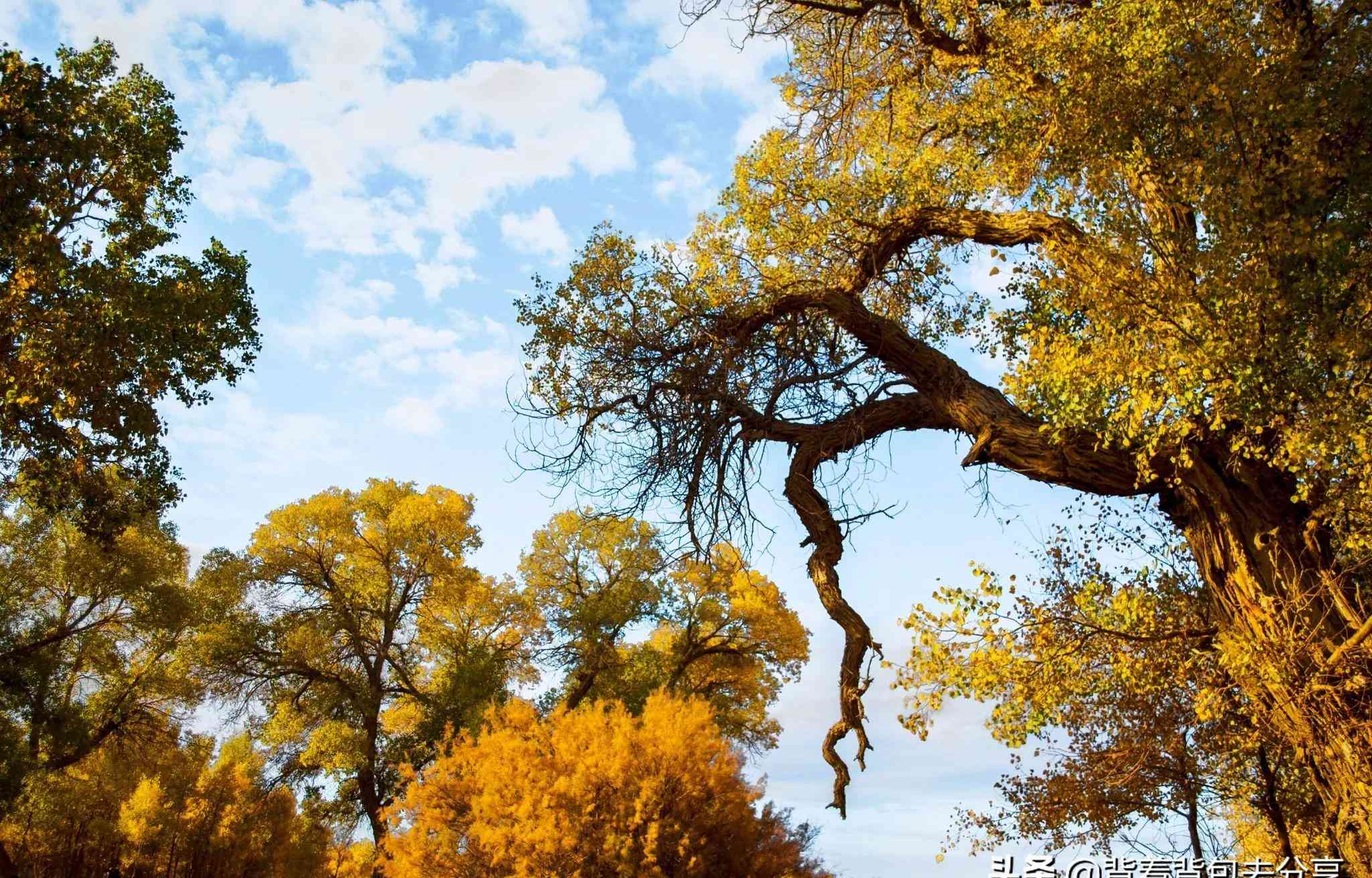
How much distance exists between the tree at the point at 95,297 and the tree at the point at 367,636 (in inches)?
387

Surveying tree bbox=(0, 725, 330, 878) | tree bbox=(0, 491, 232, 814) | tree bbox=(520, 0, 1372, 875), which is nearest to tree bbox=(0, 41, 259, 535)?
tree bbox=(520, 0, 1372, 875)

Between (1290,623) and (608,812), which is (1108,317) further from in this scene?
(608,812)

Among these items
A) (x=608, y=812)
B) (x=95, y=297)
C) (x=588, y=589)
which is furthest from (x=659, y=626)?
(x=95, y=297)

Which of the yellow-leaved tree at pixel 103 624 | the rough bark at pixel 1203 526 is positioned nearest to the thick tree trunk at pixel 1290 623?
the rough bark at pixel 1203 526

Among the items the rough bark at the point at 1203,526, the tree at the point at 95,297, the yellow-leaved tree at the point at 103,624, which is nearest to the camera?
the rough bark at the point at 1203,526

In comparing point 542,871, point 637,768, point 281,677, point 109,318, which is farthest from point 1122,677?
point 281,677

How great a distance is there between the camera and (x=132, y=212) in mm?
12312

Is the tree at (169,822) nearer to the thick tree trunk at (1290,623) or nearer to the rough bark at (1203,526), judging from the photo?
the rough bark at (1203,526)

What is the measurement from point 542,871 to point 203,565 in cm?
1342

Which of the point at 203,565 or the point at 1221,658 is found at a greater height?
the point at 203,565

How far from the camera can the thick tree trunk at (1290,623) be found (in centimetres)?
639

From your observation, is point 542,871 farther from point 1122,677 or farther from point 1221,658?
point 1221,658

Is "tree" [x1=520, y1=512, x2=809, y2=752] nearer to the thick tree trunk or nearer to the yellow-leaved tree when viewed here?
the yellow-leaved tree

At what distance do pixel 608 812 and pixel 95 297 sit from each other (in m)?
9.89
